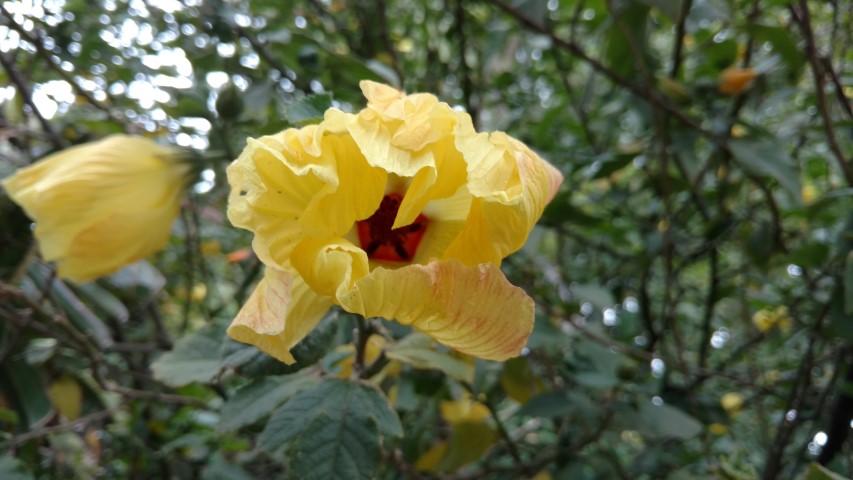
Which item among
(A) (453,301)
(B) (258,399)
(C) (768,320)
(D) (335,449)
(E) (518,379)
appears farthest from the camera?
(C) (768,320)

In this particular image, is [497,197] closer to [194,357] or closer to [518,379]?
[194,357]

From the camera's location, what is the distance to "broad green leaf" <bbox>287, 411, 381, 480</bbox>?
1.84ft

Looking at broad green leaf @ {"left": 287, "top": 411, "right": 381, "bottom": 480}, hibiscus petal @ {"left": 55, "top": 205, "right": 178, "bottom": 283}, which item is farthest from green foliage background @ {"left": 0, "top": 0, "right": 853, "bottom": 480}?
hibiscus petal @ {"left": 55, "top": 205, "right": 178, "bottom": 283}

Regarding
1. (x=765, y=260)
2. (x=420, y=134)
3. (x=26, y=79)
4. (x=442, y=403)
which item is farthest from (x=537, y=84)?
(x=420, y=134)

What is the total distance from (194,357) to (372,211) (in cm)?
35

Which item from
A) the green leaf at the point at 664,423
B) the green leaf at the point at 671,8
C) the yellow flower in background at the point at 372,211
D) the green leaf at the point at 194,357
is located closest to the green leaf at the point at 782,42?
the green leaf at the point at 671,8

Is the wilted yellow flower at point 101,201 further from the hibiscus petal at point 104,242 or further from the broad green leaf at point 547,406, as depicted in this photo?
the broad green leaf at point 547,406

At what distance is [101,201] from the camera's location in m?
0.72

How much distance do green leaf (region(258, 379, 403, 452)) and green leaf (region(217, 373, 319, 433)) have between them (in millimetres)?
60

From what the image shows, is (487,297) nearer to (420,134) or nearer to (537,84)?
(420,134)

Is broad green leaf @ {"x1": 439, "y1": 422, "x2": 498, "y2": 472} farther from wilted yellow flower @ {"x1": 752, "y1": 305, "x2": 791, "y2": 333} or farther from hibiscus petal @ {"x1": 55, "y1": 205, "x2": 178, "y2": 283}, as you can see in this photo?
wilted yellow flower @ {"x1": 752, "y1": 305, "x2": 791, "y2": 333}

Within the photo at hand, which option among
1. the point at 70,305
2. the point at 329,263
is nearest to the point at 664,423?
the point at 329,263

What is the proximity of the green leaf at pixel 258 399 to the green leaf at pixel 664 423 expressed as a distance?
1.80 ft

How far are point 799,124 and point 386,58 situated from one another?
0.86 m
